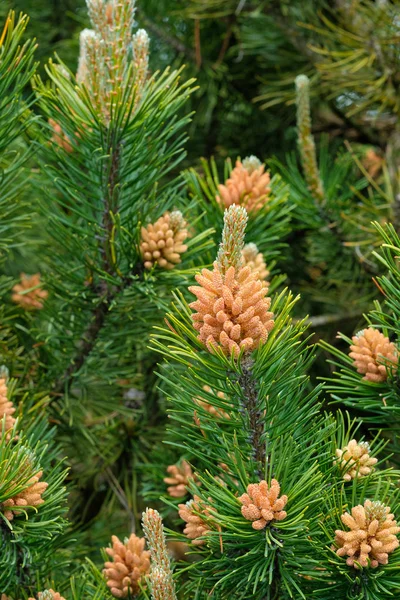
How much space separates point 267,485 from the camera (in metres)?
0.55

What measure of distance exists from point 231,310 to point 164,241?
0.26 m

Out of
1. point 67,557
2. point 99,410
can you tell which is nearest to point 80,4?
point 99,410

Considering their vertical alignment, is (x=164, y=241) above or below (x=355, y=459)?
above

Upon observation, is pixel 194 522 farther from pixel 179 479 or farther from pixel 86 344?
pixel 86 344

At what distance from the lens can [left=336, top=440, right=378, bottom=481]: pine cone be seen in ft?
2.02

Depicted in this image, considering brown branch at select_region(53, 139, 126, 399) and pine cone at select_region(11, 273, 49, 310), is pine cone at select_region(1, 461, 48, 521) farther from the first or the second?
pine cone at select_region(11, 273, 49, 310)

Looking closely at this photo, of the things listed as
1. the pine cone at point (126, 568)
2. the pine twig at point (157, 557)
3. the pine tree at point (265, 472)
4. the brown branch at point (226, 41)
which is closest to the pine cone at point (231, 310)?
the pine tree at point (265, 472)

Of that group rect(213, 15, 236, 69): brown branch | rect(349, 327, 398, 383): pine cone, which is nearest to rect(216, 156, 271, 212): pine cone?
rect(349, 327, 398, 383): pine cone

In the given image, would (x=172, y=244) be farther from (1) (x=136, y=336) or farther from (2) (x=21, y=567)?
(2) (x=21, y=567)

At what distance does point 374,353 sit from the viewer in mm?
671

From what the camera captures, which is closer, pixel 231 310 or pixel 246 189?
pixel 231 310

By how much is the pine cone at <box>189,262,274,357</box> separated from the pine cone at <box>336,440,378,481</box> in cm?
14

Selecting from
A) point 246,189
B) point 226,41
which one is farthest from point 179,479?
point 226,41

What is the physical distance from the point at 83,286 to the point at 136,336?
10 centimetres
